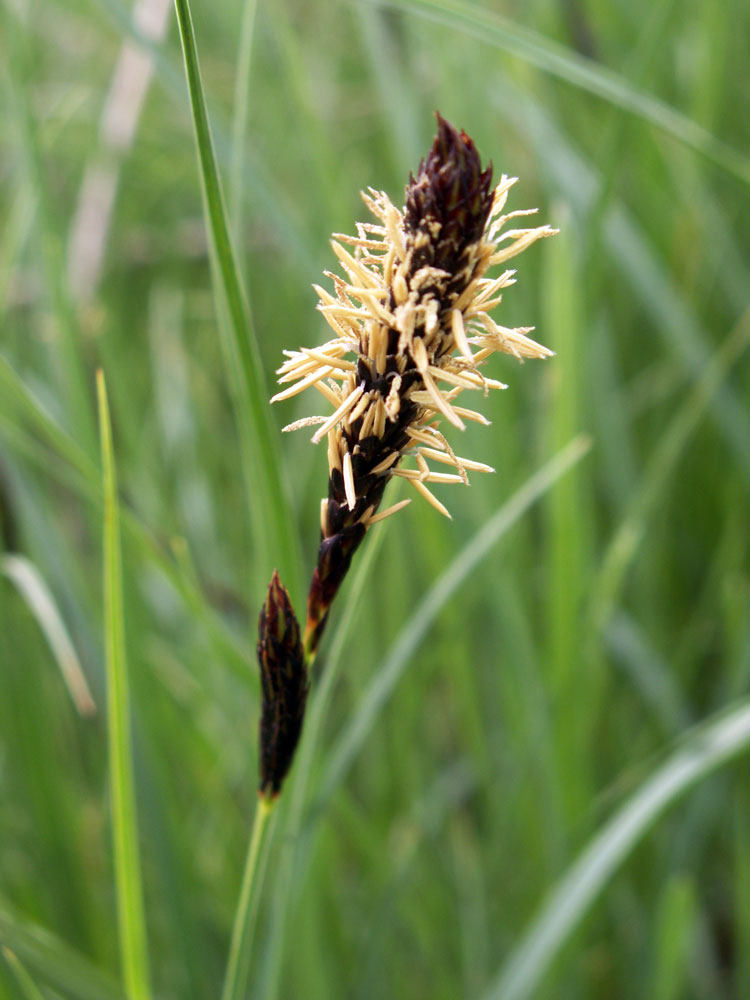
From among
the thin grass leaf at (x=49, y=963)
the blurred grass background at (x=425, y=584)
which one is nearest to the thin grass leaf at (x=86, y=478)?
the blurred grass background at (x=425, y=584)

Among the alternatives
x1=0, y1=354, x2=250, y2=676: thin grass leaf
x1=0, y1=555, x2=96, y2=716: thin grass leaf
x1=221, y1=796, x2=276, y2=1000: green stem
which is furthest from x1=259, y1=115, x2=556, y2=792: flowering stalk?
x1=0, y1=555, x2=96, y2=716: thin grass leaf

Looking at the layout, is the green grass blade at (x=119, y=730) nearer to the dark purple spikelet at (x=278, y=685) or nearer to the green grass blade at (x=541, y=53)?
the dark purple spikelet at (x=278, y=685)

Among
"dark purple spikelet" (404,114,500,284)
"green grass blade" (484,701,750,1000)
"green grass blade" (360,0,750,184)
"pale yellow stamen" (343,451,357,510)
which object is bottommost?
"green grass blade" (484,701,750,1000)

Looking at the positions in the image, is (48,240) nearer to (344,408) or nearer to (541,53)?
(541,53)

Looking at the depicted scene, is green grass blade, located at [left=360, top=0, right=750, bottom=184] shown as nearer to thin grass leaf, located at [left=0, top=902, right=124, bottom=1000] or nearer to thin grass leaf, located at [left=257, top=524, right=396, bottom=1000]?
thin grass leaf, located at [left=257, top=524, right=396, bottom=1000]

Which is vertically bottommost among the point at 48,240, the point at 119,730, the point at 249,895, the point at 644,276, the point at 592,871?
the point at 592,871

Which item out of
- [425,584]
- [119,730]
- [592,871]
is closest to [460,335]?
[119,730]
